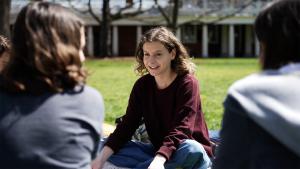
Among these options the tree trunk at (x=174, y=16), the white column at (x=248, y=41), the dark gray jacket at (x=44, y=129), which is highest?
the dark gray jacket at (x=44, y=129)

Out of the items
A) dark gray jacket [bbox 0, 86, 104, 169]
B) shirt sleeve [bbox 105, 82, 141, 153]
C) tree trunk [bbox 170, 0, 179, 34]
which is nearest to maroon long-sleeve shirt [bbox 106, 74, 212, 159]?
shirt sleeve [bbox 105, 82, 141, 153]

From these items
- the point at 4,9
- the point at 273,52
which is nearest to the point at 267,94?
the point at 273,52

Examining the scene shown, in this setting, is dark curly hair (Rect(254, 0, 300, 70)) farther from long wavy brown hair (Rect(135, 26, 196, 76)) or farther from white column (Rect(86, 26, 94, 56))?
white column (Rect(86, 26, 94, 56))

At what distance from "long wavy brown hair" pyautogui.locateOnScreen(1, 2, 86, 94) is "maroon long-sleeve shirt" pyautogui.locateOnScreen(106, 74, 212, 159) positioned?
5.85 feet

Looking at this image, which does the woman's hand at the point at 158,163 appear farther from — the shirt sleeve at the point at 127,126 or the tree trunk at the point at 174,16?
the tree trunk at the point at 174,16

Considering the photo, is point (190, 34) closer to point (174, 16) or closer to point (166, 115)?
point (174, 16)

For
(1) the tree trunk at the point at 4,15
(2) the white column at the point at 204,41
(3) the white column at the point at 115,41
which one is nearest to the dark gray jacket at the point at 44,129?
(1) the tree trunk at the point at 4,15

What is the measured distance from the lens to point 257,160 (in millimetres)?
2281

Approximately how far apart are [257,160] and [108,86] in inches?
598

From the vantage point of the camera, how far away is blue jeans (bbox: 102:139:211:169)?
13.4 feet

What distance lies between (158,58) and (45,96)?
2.08 meters

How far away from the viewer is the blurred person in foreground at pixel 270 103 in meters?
2.17

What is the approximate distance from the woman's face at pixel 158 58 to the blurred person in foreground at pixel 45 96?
1958mm

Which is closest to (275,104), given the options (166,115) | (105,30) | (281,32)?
(281,32)
